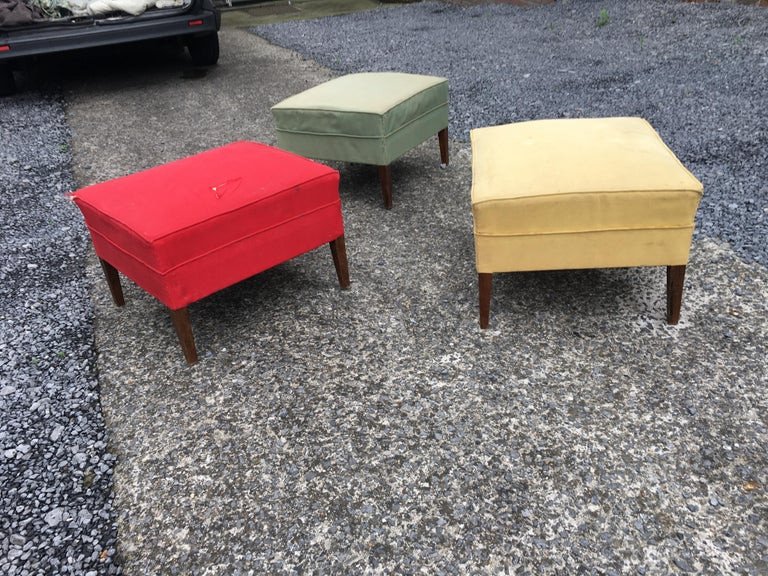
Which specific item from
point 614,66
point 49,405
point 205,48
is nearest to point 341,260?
point 49,405

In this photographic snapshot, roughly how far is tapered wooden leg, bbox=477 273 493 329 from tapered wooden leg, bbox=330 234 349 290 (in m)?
0.54

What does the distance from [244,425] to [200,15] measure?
424 centimetres

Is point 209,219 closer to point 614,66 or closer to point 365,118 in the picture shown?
point 365,118

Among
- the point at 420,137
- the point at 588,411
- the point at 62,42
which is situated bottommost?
the point at 588,411

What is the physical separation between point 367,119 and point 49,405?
165cm

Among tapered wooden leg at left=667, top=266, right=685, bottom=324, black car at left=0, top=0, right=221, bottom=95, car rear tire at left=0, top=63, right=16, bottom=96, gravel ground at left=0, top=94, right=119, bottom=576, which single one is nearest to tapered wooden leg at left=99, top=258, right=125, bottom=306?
gravel ground at left=0, top=94, right=119, bottom=576

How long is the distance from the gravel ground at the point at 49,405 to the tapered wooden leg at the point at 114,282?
0.37 feet

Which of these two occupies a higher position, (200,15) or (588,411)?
(200,15)

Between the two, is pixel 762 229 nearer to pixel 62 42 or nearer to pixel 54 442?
pixel 54 442

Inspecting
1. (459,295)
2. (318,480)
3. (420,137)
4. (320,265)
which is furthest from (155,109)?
(318,480)

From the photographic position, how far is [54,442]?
5.39 ft

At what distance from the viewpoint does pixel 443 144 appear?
10.4 feet

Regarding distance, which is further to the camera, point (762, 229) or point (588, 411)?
point (762, 229)

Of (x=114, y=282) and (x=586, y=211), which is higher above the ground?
(x=586, y=211)
